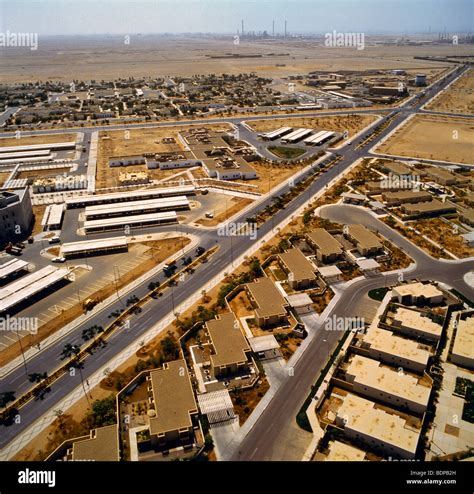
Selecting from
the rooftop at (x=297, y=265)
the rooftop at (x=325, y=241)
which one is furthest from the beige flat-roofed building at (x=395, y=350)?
the rooftop at (x=325, y=241)

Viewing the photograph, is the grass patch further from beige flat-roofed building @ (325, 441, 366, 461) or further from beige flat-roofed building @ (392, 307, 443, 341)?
beige flat-roofed building @ (325, 441, 366, 461)

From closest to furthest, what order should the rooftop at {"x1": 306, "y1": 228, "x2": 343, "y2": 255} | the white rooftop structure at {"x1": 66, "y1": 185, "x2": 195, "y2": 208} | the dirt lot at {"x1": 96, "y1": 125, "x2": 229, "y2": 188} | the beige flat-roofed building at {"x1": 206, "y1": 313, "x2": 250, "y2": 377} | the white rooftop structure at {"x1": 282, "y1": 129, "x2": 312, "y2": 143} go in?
the beige flat-roofed building at {"x1": 206, "y1": 313, "x2": 250, "y2": 377} → the rooftop at {"x1": 306, "y1": 228, "x2": 343, "y2": 255} → the white rooftop structure at {"x1": 66, "y1": 185, "x2": 195, "y2": 208} → the dirt lot at {"x1": 96, "y1": 125, "x2": 229, "y2": 188} → the white rooftop structure at {"x1": 282, "y1": 129, "x2": 312, "y2": 143}

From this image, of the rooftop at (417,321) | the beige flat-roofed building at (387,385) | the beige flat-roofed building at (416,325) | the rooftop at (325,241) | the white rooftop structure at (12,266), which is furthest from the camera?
the rooftop at (325,241)

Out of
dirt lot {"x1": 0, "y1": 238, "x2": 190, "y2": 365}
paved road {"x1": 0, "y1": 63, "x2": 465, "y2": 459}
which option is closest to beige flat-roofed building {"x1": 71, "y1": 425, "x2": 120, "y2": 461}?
paved road {"x1": 0, "y1": 63, "x2": 465, "y2": 459}

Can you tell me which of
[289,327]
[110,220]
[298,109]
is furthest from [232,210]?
[298,109]

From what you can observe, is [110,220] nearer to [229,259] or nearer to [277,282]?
[229,259]

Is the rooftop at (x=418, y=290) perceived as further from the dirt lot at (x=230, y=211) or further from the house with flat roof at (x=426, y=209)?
the dirt lot at (x=230, y=211)

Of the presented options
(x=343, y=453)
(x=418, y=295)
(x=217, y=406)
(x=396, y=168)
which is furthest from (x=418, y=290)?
(x=396, y=168)
